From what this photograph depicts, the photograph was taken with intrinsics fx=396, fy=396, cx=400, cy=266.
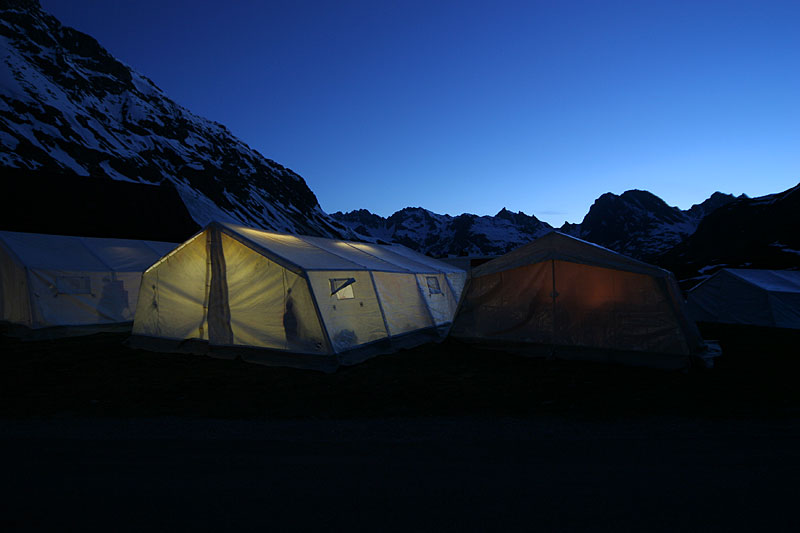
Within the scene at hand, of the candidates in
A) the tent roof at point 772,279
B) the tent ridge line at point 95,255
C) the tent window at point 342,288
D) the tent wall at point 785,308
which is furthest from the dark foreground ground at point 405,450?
the tent roof at point 772,279

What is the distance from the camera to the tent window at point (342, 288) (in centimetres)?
891

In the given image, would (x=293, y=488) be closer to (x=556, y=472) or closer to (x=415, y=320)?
(x=556, y=472)

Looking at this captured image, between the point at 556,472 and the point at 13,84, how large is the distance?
339 feet

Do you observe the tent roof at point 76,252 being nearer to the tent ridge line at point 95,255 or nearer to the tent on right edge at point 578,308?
the tent ridge line at point 95,255

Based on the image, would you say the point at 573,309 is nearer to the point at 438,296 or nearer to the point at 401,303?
the point at 401,303

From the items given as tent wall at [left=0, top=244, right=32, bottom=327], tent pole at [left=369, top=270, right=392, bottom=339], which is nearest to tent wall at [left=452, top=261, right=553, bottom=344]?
tent pole at [left=369, top=270, right=392, bottom=339]

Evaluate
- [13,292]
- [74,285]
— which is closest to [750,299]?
[74,285]

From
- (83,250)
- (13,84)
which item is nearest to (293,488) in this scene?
(83,250)

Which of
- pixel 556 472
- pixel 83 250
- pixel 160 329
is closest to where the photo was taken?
pixel 556 472

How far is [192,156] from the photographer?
102 meters

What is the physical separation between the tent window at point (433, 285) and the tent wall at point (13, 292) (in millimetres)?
11783

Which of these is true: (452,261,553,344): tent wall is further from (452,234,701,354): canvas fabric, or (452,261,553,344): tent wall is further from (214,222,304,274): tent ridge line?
(214,222,304,274): tent ridge line

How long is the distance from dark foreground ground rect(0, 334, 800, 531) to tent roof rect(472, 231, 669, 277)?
80.8 inches

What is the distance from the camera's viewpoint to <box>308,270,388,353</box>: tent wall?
828 cm
